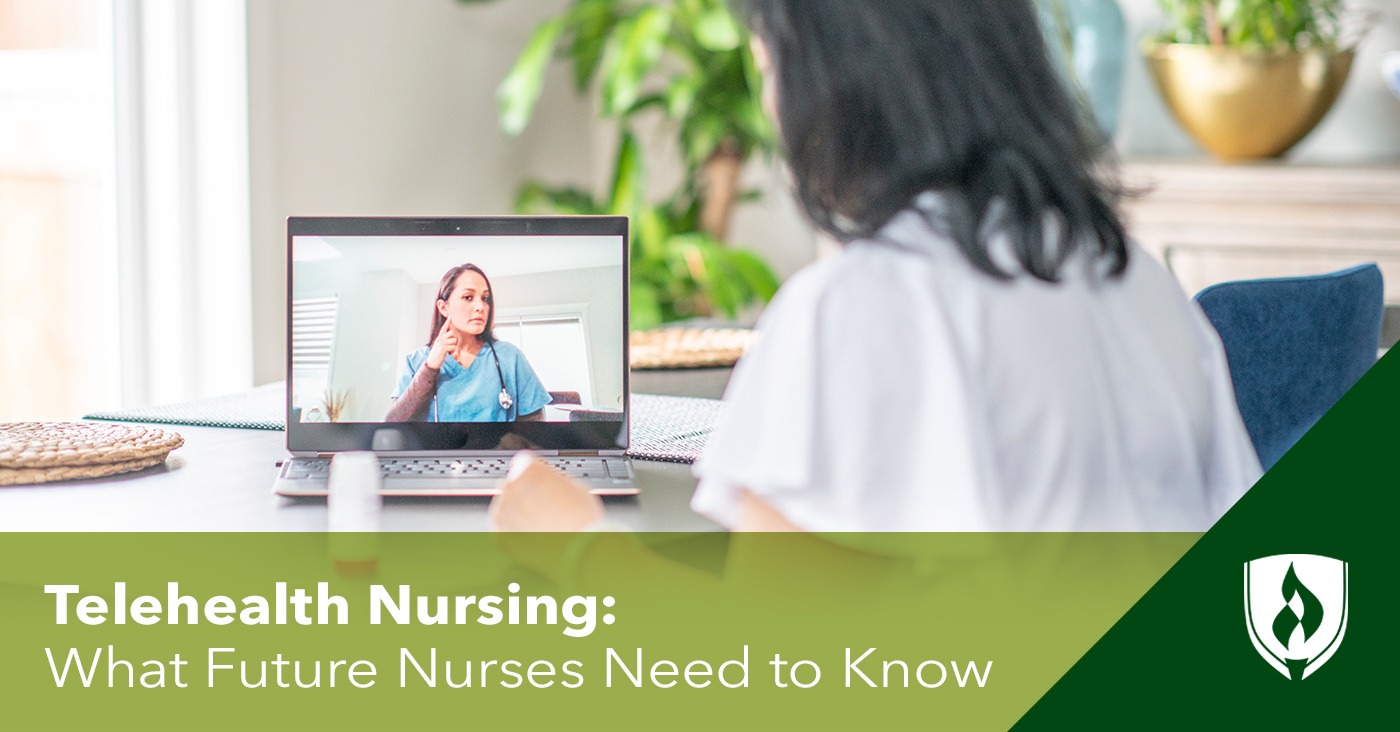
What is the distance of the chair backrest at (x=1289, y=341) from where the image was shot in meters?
1.54

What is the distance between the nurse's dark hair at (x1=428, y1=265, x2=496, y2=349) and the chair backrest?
0.78 metres

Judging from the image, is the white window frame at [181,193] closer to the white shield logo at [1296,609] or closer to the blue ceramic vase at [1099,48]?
the blue ceramic vase at [1099,48]

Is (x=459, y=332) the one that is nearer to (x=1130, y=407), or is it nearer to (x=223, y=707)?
(x=223, y=707)

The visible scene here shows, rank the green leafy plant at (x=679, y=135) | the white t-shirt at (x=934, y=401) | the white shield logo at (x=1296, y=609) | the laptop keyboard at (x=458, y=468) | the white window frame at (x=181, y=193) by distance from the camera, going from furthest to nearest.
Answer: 1. the green leafy plant at (x=679, y=135)
2. the white window frame at (x=181, y=193)
3. the laptop keyboard at (x=458, y=468)
4. the white shield logo at (x=1296, y=609)
5. the white t-shirt at (x=934, y=401)

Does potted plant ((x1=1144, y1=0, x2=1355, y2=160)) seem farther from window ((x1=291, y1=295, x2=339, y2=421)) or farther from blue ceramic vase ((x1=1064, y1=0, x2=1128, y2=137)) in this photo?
window ((x1=291, y1=295, x2=339, y2=421))

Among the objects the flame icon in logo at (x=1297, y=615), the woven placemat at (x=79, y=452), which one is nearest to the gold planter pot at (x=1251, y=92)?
the flame icon in logo at (x=1297, y=615)

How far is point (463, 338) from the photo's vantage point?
131cm

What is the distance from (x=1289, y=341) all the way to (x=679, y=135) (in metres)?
2.34

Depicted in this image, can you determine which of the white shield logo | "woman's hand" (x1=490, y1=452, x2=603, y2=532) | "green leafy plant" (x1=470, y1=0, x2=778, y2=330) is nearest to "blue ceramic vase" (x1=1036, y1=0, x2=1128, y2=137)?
"green leafy plant" (x1=470, y1=0, x2=778, y2=330)

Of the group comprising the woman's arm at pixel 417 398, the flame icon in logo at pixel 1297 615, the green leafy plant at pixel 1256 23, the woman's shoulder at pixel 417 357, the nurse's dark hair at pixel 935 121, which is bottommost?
the flame icon in logo at pixel 1297 615

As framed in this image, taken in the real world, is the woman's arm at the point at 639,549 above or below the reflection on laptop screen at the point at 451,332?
below

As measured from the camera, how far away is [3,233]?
2824mm

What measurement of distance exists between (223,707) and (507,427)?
0.46 metres

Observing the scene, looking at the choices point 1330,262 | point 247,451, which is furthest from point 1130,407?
point 1330,262
